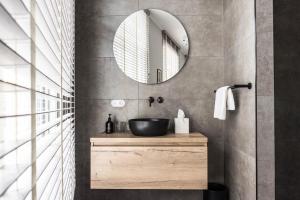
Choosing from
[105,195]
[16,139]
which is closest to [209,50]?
[105,195]

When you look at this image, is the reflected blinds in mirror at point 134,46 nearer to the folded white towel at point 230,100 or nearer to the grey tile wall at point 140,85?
the grey tile wall at point 140,85

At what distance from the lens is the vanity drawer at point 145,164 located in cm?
213

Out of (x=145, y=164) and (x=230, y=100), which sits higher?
(x=230, y=100)

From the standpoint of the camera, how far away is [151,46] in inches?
104

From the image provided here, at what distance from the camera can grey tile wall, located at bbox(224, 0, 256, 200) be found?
74.5 inches

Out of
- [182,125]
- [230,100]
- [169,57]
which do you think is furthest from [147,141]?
[169,57]

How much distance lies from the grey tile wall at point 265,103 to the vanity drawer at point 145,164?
45cm

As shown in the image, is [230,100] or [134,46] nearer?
[230,100]

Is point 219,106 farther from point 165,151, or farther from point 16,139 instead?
point 16,139

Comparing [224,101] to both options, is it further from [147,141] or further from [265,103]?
[147,141]

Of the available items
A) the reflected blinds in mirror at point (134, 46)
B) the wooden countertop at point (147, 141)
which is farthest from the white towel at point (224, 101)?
the reflected blinds in mirror at point (134, 46)

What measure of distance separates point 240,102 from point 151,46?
102cm

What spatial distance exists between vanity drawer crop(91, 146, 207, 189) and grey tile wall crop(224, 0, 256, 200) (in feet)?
0.98

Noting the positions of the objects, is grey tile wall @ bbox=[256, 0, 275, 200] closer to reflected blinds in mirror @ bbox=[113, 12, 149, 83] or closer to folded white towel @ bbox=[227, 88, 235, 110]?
folded white towel @ bbox=[227, 88, 235, 110]
